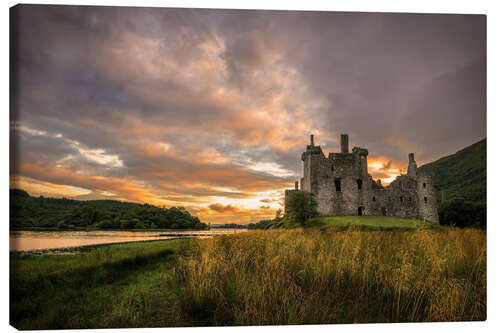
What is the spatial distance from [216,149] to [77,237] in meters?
3.86

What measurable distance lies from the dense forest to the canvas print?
0.04 m

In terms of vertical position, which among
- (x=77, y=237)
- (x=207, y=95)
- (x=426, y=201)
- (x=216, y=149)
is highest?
(x=207, y=95)

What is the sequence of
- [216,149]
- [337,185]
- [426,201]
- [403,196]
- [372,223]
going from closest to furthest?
[216,149] < [372,223] < [337,185] < [426,201] < [403,196]

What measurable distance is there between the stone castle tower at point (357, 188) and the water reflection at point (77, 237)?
48.6ft

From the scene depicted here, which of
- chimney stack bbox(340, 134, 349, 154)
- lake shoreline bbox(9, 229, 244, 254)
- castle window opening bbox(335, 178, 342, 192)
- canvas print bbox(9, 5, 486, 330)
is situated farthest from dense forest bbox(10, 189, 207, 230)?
chimney stack bbox(340, 134, 349, 154)

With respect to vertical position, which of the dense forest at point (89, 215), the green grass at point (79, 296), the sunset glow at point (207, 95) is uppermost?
the sunset glow at point (207, 95)

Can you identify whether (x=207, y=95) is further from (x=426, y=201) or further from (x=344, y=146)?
(x=426, y=201)

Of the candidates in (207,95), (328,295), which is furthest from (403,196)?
(328,295)

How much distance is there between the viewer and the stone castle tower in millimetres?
24031

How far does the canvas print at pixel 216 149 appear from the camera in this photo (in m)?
3.86

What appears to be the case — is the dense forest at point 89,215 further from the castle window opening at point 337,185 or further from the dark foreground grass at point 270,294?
the castle window opening at point 337,185

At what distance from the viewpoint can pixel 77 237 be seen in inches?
250

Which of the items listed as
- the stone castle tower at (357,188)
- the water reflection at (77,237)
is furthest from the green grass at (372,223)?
the water reflection at (77,237)

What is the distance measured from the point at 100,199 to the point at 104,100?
2.13 m
